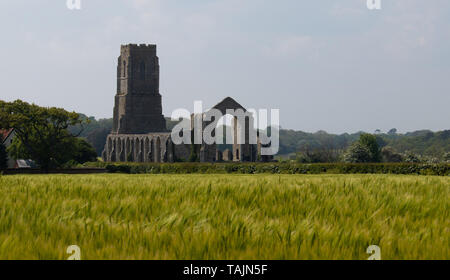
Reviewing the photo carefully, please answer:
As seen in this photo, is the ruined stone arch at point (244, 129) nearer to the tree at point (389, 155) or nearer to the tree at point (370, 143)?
the tree at point (370, 143)

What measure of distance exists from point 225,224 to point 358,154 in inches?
3460

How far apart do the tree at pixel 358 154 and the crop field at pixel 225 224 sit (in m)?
83.3

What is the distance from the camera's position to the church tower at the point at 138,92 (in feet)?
402

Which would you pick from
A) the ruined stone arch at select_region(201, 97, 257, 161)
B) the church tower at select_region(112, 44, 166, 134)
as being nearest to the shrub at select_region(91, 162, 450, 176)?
the ruined stone arch at select_region(201, 97, 257, 161)

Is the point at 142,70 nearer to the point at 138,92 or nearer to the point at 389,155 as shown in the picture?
the point at 138,92

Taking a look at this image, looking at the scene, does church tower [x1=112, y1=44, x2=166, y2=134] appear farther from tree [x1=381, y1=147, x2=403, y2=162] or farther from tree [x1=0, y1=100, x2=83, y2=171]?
tree [x1=0, y1=100, x2=83, y2=171]

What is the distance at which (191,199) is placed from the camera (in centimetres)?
1049

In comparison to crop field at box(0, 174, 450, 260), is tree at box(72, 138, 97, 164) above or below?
above

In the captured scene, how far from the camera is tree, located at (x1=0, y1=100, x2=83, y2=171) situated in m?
68.8

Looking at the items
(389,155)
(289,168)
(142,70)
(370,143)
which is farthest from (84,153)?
(389,155)

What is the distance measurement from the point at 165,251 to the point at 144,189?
5511mm

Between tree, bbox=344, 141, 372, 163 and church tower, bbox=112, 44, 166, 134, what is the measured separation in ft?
144

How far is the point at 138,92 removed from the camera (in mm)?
124000
